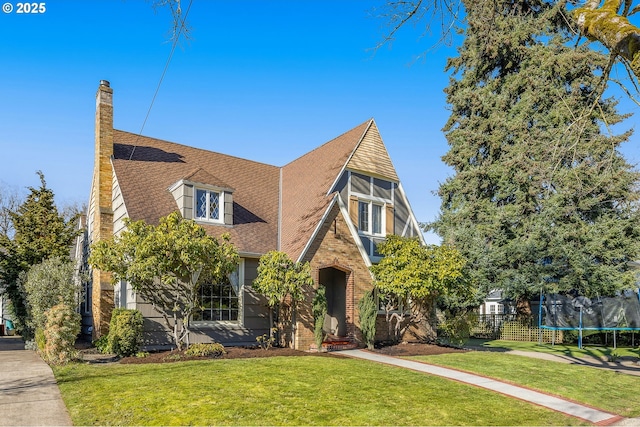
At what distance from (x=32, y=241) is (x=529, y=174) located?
935 inches

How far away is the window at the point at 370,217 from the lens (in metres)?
18.7

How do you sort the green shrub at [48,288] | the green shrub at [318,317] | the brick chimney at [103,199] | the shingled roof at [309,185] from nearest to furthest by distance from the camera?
the green shrub at [48,288], the green shrub at [318,317], the brick chimney at [103,199], the shingled roof at [309,185]

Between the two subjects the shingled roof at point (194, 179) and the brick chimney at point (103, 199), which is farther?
the shingled roof at point (194, 179)

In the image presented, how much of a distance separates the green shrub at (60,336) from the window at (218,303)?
4226 mm

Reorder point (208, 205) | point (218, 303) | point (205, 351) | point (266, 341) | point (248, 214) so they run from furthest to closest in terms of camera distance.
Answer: point (248, 214) < point (208, 205) < point (218, 303) < point (266, 341) < point (205, 351)

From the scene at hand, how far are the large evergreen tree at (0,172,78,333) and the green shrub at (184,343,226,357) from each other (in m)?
9.37

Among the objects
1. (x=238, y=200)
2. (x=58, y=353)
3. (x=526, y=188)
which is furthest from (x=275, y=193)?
(x=526, y=188)

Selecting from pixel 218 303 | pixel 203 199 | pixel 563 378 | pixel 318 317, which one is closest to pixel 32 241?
pixel 203 199

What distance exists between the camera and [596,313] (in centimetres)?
1972

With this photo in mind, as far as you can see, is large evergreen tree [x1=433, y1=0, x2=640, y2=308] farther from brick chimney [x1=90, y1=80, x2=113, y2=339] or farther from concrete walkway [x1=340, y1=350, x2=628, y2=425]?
brick chimney [x1=90, y1=80, x2=113, y2=339]

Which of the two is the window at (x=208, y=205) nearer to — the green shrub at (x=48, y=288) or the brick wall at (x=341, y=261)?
the brick wall at (x=341, y=261)

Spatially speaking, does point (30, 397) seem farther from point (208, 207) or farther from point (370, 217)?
point (370, 217)

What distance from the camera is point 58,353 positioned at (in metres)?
11.2

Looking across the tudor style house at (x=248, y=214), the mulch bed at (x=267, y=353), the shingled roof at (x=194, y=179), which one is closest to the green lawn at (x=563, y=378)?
the mulch bed at (x=267, y=353)
